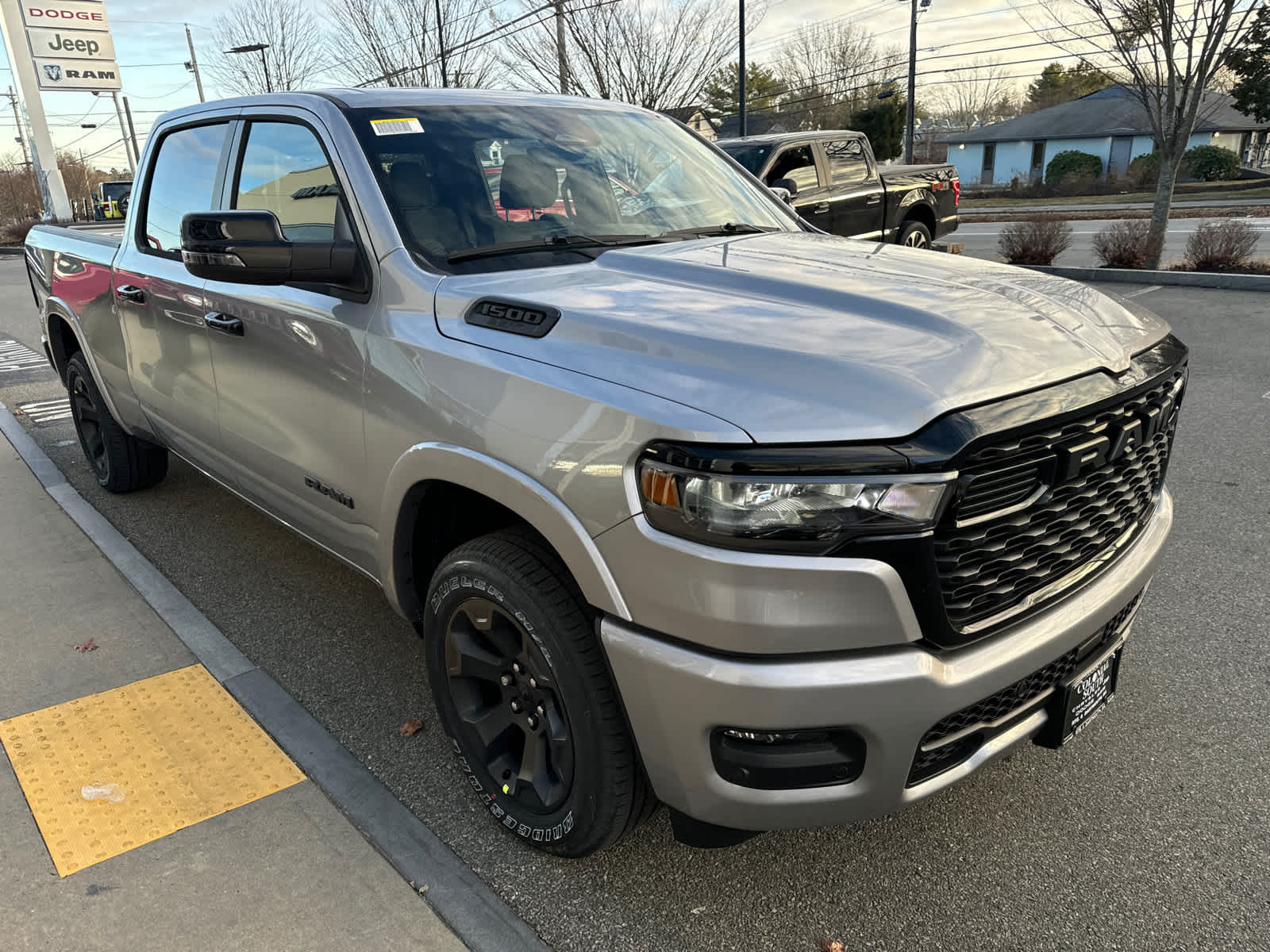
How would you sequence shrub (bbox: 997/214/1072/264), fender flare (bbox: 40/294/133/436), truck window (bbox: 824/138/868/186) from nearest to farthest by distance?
fender flare (bbox: 40/294/133/436), truck window (bbox: 824/138/868/186), shrub (bbox: 997/214/1072/264)

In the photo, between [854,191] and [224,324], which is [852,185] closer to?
[854,191]

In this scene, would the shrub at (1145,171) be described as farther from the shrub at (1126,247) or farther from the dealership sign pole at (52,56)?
the dealership sign pole at (52,56)

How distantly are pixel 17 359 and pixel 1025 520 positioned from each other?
439 inches

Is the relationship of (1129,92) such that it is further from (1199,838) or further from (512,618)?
(512,618)

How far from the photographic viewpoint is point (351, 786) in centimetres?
270

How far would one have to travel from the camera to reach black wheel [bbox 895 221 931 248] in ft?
38.7

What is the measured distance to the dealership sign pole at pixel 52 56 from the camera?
35562mm

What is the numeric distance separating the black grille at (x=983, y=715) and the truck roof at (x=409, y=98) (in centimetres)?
243

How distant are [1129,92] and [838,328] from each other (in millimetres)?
12145

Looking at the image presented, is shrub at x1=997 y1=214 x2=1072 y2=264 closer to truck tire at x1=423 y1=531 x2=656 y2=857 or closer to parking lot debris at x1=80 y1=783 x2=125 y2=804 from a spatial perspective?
truck tire at x1=423 y1=531 x2=656 y2=857

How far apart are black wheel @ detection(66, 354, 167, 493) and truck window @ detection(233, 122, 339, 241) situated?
2.14 metres

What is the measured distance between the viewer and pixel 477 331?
2244 mm

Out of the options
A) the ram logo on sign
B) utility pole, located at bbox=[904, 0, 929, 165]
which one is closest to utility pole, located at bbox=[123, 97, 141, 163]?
the ram logo on sign

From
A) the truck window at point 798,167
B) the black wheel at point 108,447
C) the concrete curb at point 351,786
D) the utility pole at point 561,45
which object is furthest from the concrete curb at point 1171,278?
the utility pole at point 561,45
